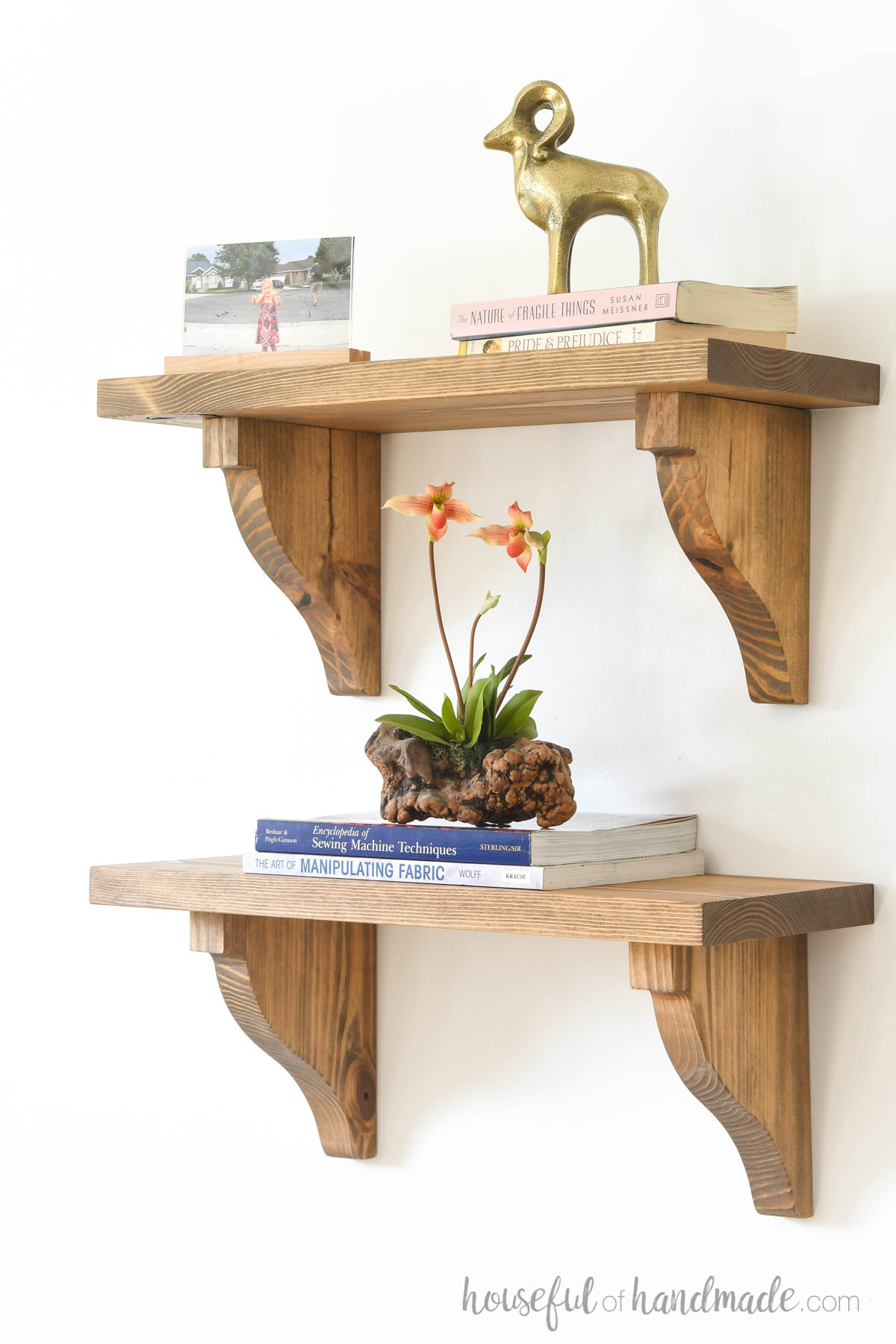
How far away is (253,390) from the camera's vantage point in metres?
1.28

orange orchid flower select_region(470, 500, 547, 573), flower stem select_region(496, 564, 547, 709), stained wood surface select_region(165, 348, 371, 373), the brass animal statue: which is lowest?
flower stem select_region(496, 564, 547, 709)

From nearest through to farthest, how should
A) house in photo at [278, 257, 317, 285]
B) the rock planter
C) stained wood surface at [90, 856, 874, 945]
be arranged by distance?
stained wood surface at [90, 856, 874, 945], the rock planter, house in photo at [278, 257, 317, 285]

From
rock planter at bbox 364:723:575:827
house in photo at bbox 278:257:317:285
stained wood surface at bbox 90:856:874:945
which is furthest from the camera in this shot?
house in photo at bbox 278:257:317:285

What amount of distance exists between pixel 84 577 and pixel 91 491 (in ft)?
0.28

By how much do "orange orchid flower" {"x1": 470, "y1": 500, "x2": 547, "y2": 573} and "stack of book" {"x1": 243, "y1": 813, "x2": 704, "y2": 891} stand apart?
0.67 feet

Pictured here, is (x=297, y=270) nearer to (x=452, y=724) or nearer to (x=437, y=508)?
(x=437, y=508)

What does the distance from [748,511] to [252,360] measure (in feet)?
1.30

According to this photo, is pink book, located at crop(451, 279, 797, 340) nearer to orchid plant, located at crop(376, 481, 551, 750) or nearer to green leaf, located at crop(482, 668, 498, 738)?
orchid plant, located at crop(376, 481, 551, 750)

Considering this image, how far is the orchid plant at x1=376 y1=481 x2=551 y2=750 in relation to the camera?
1240 mm

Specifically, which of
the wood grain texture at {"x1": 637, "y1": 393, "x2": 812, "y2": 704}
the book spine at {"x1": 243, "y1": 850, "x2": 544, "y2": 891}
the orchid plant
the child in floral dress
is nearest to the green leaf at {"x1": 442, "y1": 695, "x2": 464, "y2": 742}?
the orchid plant

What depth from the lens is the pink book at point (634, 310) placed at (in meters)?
1.13

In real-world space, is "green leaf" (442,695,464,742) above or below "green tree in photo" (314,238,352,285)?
below

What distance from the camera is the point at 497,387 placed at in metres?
1.16

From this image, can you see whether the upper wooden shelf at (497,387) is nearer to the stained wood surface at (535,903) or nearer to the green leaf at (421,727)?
the green leaf at (421,727)
